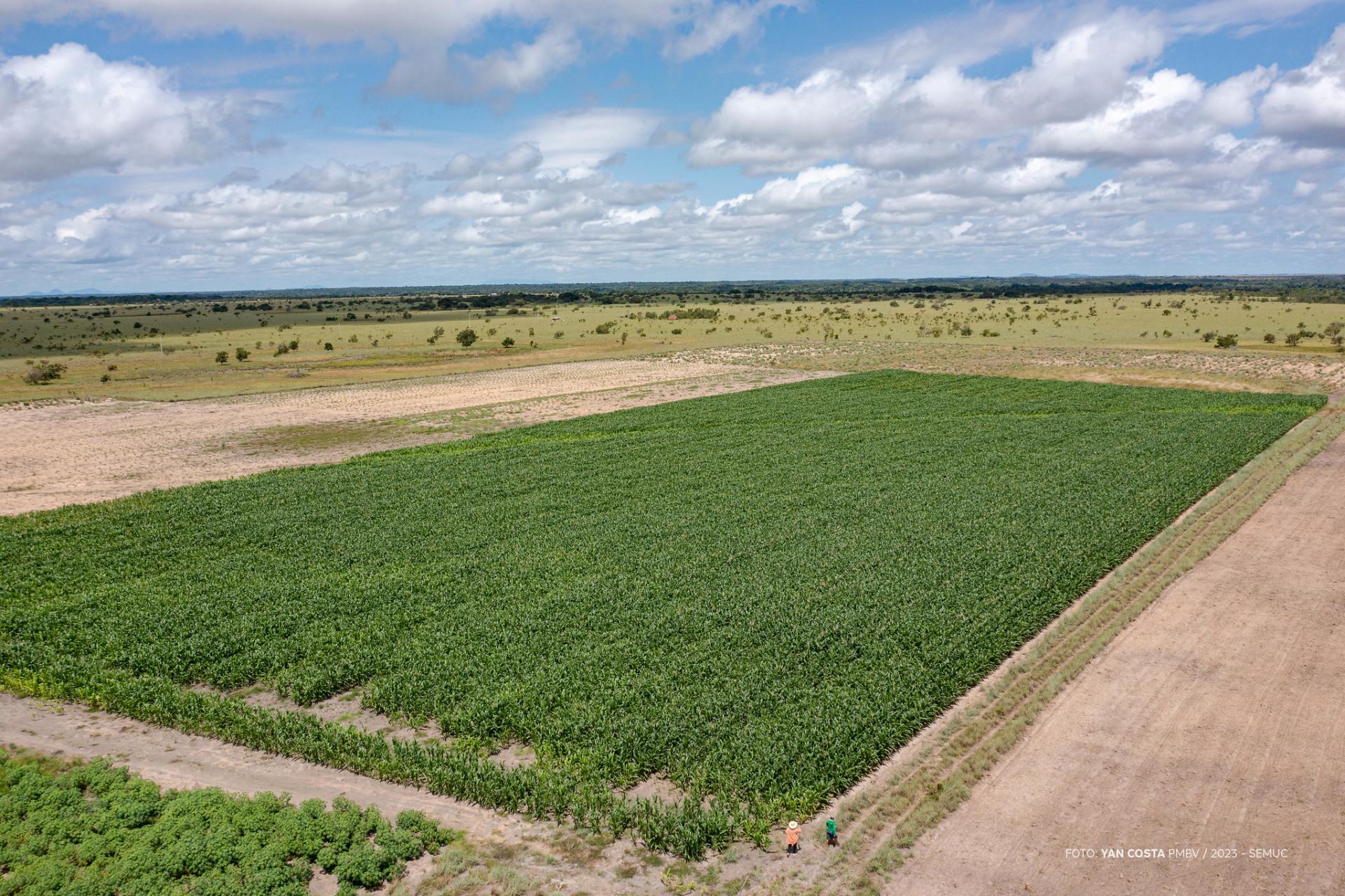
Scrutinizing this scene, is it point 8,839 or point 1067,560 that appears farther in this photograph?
point 1067,560

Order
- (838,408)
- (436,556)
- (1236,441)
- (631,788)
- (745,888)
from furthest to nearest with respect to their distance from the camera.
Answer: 1. (838,408)
2. (1236,441)
3. (436,556)
4. (631,788)
5. (745,888)

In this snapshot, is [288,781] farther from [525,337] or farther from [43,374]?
[525,337]

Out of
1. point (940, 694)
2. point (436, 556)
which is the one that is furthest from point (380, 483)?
point (940, 694)

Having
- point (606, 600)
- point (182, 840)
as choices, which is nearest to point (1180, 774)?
point (606, 600)

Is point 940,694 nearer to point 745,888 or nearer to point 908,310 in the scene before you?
point 745,888

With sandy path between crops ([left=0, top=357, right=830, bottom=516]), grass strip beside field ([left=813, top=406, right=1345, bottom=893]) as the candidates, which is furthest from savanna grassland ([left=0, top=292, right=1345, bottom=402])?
grass strip beside field ([left=813, top=406, right=1345, bottom=893])

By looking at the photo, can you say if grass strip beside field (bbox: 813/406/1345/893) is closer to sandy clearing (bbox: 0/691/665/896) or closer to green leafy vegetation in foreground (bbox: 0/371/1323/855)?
green leafy vegetation in foreground (bbox: 0/371/1323/855)
